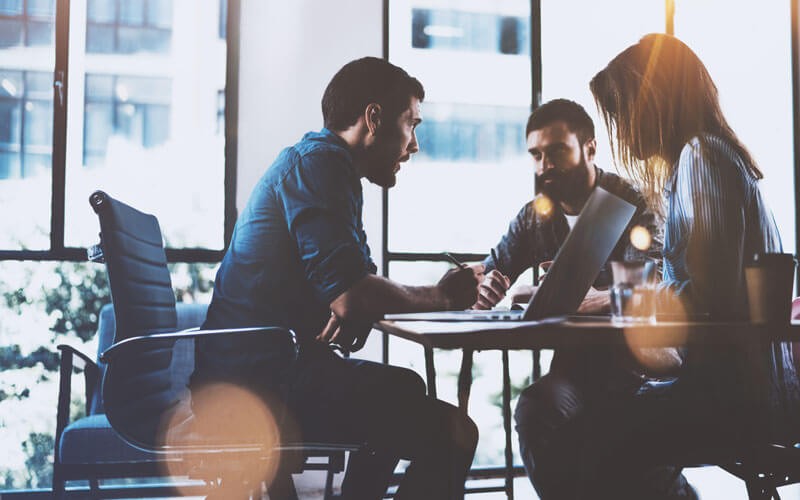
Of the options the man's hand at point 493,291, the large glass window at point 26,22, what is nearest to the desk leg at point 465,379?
the man's hand at point 493,291

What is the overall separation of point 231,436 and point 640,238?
1561 mm

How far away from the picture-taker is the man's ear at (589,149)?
294 centimetres

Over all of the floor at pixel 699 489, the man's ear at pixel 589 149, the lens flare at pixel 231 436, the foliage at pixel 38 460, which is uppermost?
the man's ear at pixel 589 149

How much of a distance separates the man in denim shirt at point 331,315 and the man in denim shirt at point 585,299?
291 mm

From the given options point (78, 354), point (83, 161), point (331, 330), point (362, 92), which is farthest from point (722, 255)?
point (83, 161)

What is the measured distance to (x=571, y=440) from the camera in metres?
1.56

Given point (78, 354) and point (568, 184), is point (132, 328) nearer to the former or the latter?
point (78, 354)

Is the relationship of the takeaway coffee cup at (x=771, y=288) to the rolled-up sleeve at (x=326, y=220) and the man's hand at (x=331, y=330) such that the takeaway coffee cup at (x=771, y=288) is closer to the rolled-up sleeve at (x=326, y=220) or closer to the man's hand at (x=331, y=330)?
the rolled-up sleeve at (x=326, y=220)

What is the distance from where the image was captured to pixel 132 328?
1795 mm

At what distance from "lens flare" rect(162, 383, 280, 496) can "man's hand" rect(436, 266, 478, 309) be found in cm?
51

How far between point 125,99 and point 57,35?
438mm

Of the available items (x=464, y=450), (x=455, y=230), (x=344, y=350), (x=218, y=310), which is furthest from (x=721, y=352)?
(x=455, y=230)

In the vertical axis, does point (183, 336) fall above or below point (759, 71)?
below

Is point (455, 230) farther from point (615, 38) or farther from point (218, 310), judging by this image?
point (218, 310)
